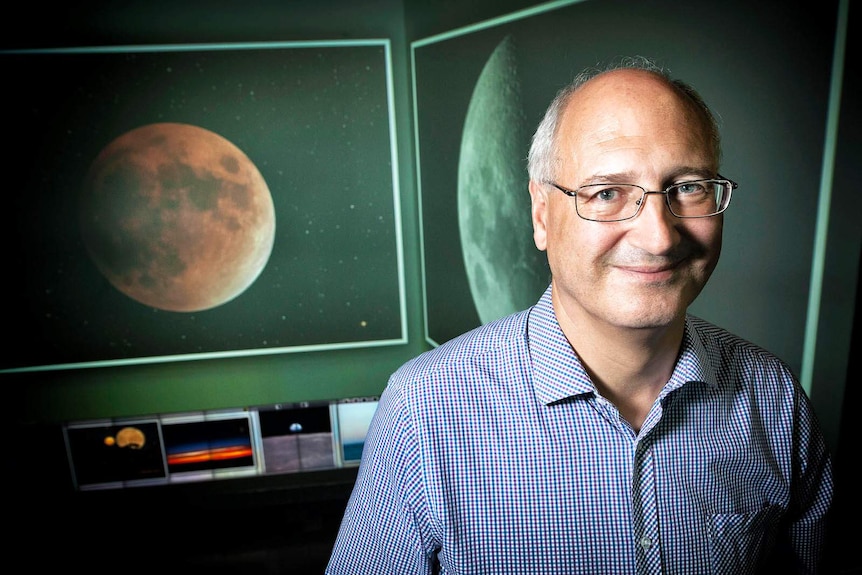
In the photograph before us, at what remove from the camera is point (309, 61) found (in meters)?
2.75

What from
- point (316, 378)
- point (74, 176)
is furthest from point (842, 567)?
point (74, 176)

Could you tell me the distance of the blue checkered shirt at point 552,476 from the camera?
1026 mm

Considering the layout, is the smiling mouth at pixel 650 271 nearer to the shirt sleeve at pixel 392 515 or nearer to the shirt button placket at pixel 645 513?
the shirt button placket at pixel 645 513

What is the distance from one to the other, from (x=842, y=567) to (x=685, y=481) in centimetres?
123

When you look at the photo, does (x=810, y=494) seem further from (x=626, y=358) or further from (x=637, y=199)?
(x=637, y=199)

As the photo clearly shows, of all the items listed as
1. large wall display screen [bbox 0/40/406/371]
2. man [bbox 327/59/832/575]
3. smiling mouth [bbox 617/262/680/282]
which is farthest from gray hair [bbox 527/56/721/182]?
large wall display screen [bbox 0/40/406/371]

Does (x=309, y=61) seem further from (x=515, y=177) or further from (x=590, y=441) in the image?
(x=590, y=441)

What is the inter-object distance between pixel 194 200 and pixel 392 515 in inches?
91.7

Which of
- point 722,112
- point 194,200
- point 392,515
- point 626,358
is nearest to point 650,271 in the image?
point 626,358

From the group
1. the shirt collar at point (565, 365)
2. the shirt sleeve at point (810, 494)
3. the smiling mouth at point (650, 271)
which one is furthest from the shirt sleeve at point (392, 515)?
the shirt sleeve at point (810, 494)

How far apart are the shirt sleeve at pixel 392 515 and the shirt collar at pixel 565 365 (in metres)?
0.29

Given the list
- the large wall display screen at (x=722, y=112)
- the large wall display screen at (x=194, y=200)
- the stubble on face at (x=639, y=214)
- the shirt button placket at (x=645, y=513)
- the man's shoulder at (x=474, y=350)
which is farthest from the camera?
the large wall display screen at (x=194, y=200)

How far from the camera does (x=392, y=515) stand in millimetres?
1052

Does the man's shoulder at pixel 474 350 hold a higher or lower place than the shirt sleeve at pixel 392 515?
higher
